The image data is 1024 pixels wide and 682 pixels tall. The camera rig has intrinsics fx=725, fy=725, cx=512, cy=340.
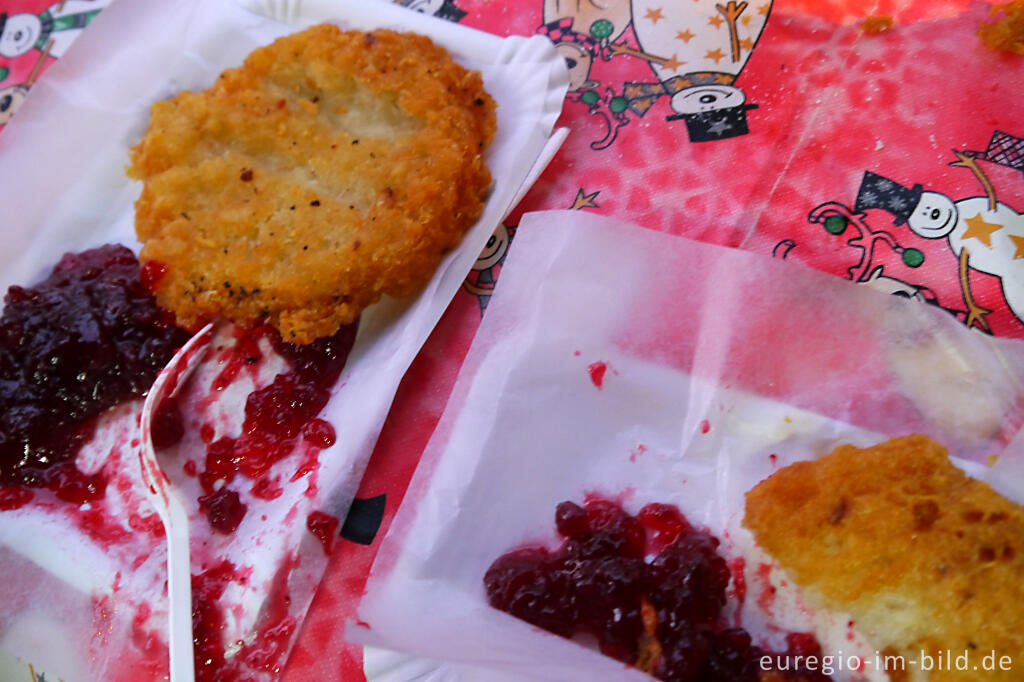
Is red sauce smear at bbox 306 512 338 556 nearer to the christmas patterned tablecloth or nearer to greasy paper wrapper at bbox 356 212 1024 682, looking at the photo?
the christmas patterned tablecloth

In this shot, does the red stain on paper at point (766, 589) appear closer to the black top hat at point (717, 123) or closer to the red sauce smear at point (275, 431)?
the red sauce smear at point (275, 431)

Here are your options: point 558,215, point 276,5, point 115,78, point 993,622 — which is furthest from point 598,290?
point 115,78

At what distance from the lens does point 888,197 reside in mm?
1872

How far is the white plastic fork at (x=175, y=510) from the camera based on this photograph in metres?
1.46

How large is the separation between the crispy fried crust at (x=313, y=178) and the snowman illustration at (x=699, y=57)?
20.9 inches

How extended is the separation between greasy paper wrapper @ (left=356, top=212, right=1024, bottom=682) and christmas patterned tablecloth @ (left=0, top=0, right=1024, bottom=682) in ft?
0.58

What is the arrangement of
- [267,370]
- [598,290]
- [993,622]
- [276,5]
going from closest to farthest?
[993,622]
[598,290]
[267,370]
[276,5]

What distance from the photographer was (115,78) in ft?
6.72

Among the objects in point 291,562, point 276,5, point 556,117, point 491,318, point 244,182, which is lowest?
point 291,562

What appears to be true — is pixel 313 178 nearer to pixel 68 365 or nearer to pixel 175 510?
pixel 68 365

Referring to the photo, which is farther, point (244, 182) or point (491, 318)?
point (244, 182)

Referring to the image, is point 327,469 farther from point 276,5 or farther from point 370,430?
point 276,5

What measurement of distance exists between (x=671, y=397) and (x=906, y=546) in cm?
54

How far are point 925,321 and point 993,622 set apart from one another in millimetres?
625
